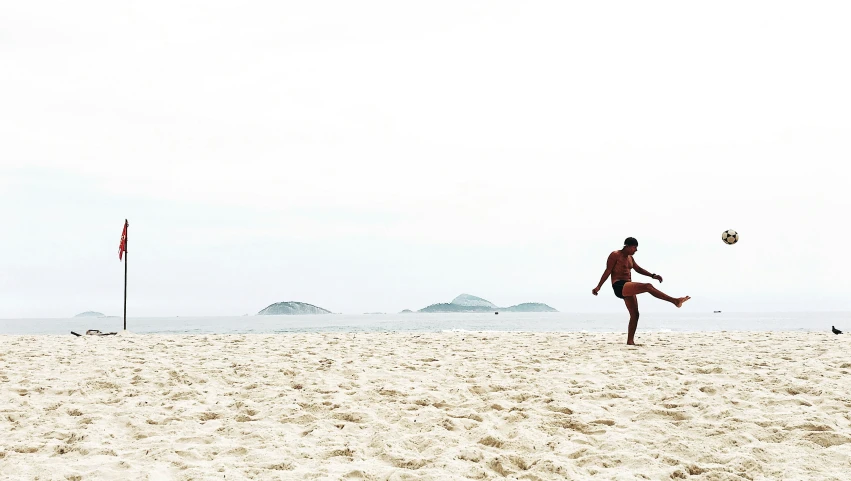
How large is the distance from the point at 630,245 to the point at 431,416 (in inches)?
265

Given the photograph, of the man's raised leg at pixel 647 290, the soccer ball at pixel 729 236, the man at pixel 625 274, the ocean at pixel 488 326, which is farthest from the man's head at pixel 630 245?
the ocean at pixel 488 326

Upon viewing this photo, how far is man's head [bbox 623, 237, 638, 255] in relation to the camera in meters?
10.7

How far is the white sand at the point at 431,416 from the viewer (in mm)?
4168

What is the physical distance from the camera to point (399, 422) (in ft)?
17.3

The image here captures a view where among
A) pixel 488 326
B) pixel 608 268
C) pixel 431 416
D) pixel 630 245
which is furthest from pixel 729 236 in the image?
pixel 488 326

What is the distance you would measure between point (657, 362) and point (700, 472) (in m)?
4.55

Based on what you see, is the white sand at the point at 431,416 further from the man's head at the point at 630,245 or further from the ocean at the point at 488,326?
the ocean at the point at 488,326

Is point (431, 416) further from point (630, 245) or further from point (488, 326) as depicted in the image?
point (488, 326)

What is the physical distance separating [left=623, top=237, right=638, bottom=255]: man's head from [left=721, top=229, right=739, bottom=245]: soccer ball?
4166mm

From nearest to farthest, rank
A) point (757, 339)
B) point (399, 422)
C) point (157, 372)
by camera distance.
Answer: point (399, 422)
point (157, 372)
point (757, 339)

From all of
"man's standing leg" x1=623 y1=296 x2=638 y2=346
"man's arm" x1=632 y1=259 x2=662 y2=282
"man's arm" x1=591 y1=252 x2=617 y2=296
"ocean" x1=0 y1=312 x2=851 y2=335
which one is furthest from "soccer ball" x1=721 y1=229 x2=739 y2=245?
"ocean" x1=0 y1=312 x2=851 y2=335

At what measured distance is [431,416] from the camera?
5.43m

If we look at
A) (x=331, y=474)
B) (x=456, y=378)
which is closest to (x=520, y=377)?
(x=456, y=378)

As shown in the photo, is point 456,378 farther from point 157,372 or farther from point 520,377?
point 157,372
